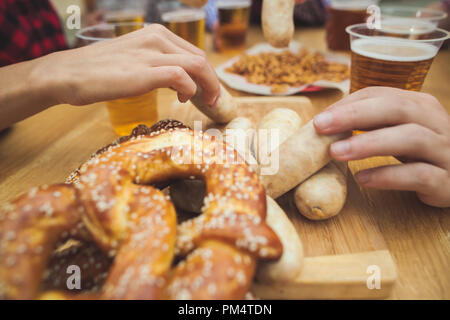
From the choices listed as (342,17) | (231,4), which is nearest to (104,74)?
(231,4)

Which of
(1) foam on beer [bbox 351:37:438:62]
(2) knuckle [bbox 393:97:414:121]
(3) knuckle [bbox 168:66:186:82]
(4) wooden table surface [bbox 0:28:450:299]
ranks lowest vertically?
(4) wooden table surface [bbox 0:28:450:299]

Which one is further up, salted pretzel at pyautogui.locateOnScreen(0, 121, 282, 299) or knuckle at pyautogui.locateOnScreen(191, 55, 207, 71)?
knuckle at pyautogui.locateOnScreen(191, 55, 207, 71)

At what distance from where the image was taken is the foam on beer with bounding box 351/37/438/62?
3.26ft

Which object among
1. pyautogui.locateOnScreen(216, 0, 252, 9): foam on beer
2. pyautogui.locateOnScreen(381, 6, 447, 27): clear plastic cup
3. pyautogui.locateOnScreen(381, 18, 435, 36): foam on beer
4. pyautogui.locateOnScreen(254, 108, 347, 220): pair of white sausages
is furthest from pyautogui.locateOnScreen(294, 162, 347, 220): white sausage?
pyautogui.locateOnScreen(216, 0, 252, 9): foam on beer

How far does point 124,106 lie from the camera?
117cm

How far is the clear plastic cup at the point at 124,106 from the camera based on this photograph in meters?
1.16

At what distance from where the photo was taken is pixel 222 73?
169 centimetres

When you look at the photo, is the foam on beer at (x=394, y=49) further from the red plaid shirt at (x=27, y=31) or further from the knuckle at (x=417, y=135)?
the red plaid shirt at (x=27, y=31)

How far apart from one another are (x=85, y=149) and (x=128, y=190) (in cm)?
65

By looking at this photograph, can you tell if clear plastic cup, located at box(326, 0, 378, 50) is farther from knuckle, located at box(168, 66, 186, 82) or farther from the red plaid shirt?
the red plaid shirt

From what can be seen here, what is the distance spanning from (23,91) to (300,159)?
758 mm

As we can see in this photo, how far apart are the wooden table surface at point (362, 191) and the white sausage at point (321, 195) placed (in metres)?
0.12

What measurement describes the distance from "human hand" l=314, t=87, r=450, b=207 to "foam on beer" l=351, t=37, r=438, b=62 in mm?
319

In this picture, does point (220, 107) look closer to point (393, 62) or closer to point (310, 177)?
point (310, 177)
